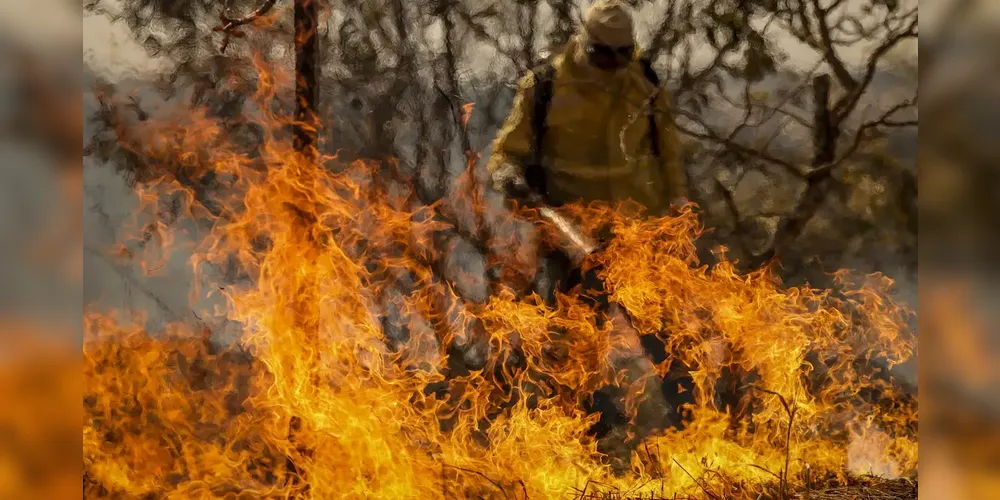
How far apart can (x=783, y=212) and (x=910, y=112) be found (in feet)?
1.71

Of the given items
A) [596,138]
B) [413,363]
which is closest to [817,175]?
[596,138]

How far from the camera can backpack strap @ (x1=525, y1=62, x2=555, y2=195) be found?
88.4 inches

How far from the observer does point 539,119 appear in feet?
7.38

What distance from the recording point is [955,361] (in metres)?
0.63

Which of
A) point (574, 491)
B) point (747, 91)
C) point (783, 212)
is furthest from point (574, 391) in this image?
point (747, 91)

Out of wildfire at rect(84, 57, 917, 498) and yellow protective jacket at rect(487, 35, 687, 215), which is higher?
yellow protective jacket at rect(487, 35, 687, 215)

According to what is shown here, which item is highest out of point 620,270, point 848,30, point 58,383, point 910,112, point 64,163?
point 848,30

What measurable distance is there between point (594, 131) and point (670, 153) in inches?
10.1

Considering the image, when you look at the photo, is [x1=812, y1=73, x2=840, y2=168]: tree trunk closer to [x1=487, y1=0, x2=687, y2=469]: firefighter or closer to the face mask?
[x1=487, y1=0, x2=687, y2=469]: firefighter

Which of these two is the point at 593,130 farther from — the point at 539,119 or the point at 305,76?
the point at 305,76

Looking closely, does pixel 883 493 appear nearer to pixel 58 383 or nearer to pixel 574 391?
pixel 574 391

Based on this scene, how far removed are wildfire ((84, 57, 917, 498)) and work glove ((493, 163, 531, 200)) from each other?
0.11 meters

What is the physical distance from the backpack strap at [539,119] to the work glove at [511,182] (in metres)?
0.02

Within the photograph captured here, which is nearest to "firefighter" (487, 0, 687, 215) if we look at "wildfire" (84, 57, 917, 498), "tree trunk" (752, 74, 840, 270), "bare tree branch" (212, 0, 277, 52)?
"wildfire" (84, 57, 917, 498)
